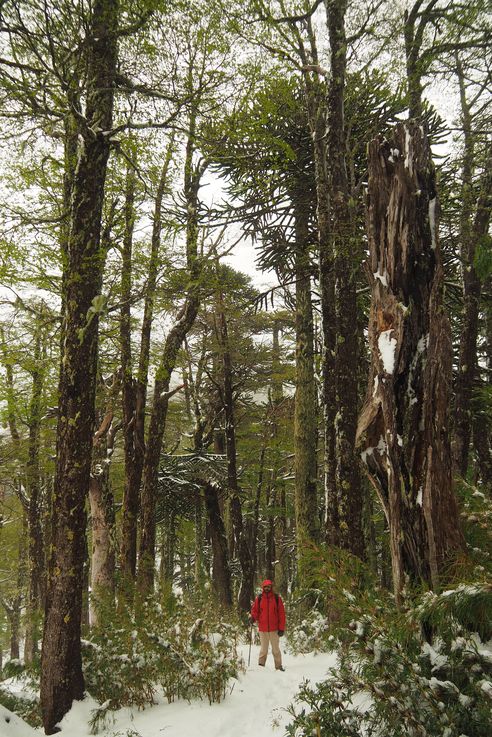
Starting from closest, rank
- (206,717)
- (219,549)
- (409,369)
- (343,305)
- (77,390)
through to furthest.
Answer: (409,369), (206,717), (77,390), (343,305), (219,549)

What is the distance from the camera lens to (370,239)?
13.0 feet

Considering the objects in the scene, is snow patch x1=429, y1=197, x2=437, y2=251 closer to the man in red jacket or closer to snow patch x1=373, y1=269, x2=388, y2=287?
snow patch x1=373, y1=269, x2=388, y2=287

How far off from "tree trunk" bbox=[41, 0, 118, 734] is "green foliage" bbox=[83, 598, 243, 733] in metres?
0.35

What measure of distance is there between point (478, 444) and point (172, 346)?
7500mm

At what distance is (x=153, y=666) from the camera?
558cm

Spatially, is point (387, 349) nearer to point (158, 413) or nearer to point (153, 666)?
point (153, 666)

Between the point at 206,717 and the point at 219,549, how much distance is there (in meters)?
10.6

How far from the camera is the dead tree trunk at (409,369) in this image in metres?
3.33

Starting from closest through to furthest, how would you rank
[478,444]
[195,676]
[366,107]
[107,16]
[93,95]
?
1. [195,676]
2. [107,16]
3. [93,95]
4. [366,107]
5. [478,444]

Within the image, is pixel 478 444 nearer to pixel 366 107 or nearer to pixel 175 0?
pixel 366 107

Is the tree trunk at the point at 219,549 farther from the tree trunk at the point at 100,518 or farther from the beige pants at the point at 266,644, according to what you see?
the beige pants at the point at 266,644

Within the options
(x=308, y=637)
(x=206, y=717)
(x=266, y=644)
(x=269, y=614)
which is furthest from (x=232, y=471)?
(x=206, y=717)

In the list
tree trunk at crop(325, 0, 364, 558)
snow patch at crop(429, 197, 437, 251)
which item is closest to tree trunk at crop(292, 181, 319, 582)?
tree trunk at crop(325, 0, 364, 558)

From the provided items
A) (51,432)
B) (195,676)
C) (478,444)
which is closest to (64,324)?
(195,676)
